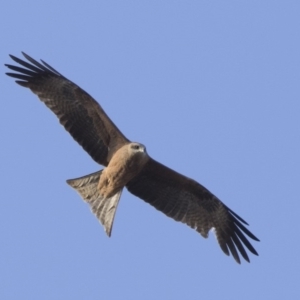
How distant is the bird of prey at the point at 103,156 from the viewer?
13211 mm

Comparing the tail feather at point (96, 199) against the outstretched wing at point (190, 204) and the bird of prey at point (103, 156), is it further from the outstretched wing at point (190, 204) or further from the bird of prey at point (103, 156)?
the outstretched wing at point (190, 204)

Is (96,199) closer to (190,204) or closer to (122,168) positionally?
(122,168)

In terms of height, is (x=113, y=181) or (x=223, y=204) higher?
(x=223, y=204)

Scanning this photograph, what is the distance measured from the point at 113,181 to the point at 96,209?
564 mm

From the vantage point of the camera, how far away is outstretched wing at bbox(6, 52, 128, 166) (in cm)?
1339

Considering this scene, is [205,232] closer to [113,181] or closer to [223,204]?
[223,204]

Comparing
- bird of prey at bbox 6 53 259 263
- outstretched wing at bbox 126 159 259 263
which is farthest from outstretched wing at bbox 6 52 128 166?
Answer: outstretched wing at bbox 126 159 259 263

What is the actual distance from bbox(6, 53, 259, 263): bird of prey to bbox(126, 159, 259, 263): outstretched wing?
0.02 m

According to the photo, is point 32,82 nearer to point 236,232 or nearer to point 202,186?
point 202,186

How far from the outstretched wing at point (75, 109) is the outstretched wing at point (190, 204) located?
28.5 inches

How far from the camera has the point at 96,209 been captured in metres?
13.5

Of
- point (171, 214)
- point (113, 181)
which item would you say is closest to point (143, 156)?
point (113, 181)

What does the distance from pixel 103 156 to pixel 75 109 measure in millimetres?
827

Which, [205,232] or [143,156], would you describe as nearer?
[143,156]
